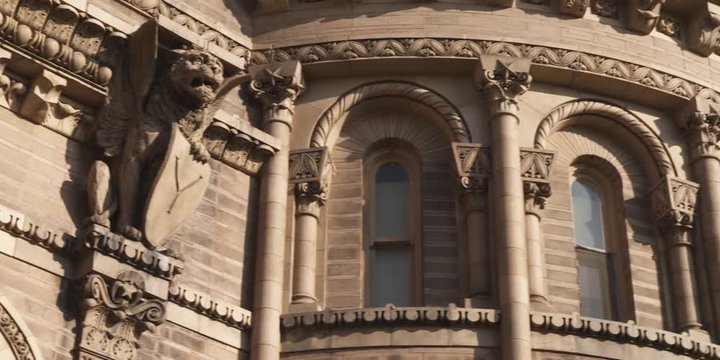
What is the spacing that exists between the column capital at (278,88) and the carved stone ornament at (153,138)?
1.75 metres

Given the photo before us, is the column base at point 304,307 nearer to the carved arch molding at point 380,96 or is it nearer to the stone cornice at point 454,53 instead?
the carved arch molding at point 380,96

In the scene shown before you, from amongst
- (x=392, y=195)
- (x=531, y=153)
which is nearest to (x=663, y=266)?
(x=531, y=153)

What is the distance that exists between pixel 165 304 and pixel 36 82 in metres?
3.48

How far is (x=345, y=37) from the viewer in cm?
2192

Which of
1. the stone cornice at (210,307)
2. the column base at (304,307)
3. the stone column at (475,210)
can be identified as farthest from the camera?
the stone column at (475,210)

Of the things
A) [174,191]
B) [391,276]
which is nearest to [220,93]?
[174,191]

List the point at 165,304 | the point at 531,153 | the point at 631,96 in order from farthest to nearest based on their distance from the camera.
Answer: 1. the point at 631,96
2. the point at 531,153
3. the point at 165,304

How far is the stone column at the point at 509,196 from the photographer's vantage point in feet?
63.0

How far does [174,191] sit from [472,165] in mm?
4777

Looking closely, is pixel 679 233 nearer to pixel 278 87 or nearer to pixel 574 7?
pixel 574 7

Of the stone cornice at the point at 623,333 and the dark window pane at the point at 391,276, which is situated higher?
the dark window pane at the point at 391,276

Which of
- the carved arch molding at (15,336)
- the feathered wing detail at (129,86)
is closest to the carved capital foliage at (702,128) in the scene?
the feathered wing detail at (129,86)

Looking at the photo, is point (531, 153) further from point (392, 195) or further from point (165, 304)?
point (165, 304)

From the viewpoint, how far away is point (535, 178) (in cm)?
2091
